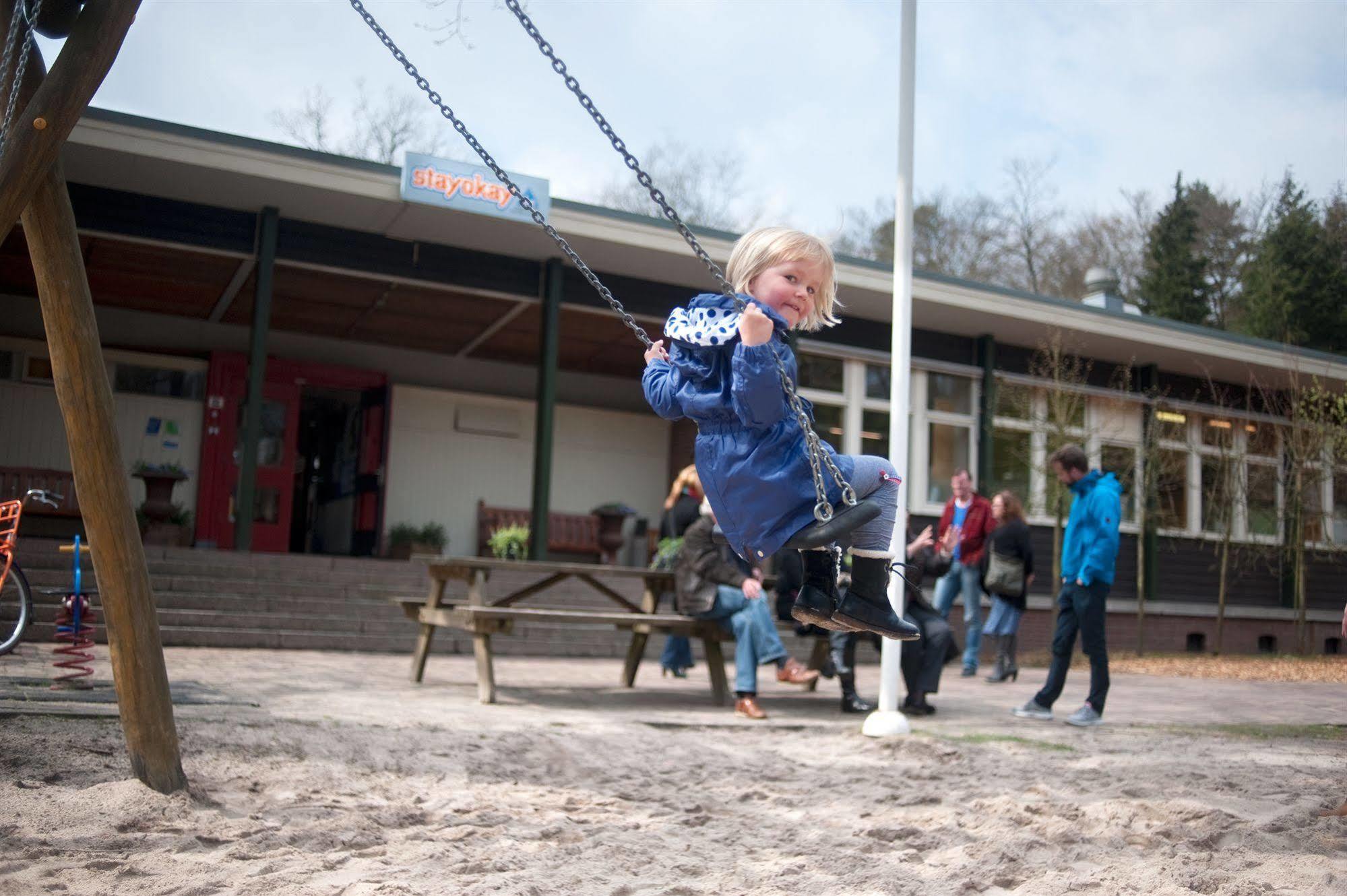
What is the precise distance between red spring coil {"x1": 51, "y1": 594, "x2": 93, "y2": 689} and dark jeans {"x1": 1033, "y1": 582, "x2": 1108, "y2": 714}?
6231mm

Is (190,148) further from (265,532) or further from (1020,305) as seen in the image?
(1020,305)

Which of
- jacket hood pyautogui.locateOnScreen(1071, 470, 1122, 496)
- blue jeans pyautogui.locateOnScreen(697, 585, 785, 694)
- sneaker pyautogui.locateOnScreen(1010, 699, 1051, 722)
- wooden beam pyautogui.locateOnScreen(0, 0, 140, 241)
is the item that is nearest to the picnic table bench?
blue jeans pyautogui.locateOnScreen(697, 585, 785, 694)

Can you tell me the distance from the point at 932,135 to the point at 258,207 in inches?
323

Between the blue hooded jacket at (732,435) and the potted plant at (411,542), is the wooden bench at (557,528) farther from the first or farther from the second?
the blue hooded jacket at (732,435)

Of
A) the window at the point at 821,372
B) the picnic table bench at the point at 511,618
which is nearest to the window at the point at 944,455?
the window at the point at 821,372

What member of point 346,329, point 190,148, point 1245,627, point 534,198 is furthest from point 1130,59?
point 346,329

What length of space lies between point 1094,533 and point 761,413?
5253 millimetres

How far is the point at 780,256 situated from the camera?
136 inches

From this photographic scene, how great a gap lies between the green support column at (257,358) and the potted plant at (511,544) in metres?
4.18

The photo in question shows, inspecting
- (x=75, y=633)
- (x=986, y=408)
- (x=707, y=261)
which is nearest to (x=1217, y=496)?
(x=986, y=408)

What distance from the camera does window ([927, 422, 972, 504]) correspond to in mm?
17062

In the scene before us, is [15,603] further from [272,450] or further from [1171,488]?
[1171,488]

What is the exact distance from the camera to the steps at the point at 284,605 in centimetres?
1066

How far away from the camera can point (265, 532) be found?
16781 millimetres
